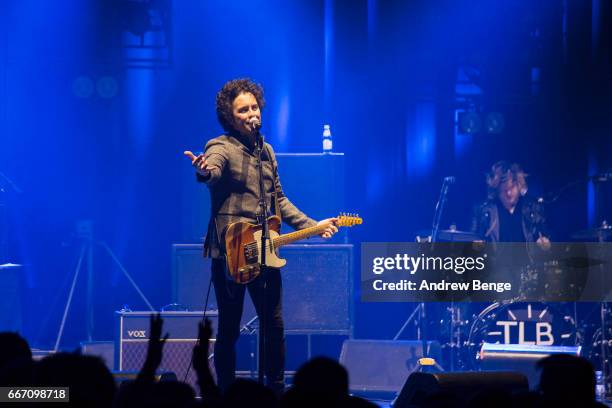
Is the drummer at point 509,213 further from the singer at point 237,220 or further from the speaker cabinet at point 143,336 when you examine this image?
the singer at point 237,220

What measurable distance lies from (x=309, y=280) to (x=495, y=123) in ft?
11.4

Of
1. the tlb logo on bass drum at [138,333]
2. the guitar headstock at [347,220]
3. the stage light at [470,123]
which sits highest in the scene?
the stage light at [470,123]

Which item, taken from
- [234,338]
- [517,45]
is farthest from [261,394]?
[517,45]

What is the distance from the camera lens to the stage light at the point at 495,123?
11383 mm

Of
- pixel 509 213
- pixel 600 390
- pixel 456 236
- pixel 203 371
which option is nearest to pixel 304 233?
pixel 203 371

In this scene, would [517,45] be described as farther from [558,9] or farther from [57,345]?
[57,345]

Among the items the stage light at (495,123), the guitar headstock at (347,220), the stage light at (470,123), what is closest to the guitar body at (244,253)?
the guitar headstock at (347,220)

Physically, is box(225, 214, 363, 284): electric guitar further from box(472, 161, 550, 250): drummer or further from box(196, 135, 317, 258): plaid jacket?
box(472, 161, 550, 250): drummer

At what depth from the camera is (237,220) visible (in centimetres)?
654

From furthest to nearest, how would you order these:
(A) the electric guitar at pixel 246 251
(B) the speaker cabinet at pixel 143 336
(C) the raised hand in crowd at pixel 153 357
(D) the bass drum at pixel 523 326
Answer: (D) the bass drum at pixel 523 326 → (B) the speaker cabinet at pixel 143 336 → (A) the electric guitar at pixel 246 251 → (C) the raised hand in crowd at pixel 153 357

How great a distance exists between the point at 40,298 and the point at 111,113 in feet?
7.40

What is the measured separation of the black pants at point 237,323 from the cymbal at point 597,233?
3.78 meters

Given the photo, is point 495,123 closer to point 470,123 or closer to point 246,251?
point 470,123

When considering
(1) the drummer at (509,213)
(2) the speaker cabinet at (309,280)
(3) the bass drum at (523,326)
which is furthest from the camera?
(1) the drummer at (509,213)
